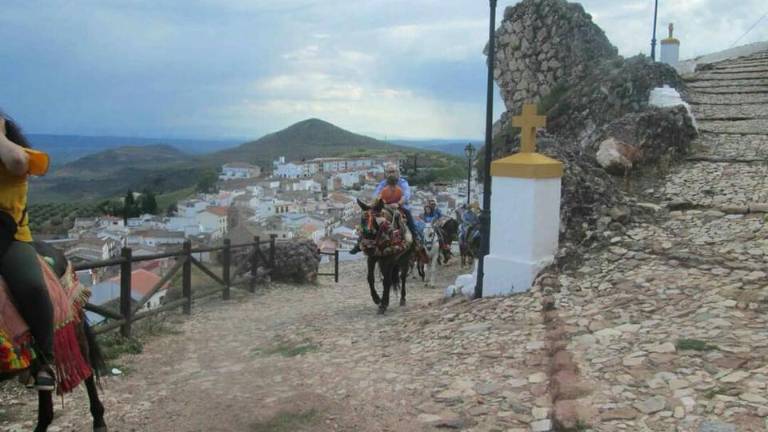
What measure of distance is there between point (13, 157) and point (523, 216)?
5216 millimetres

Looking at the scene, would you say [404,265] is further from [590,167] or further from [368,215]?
[590,167]

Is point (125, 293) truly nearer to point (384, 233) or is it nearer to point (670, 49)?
point (384, 233)

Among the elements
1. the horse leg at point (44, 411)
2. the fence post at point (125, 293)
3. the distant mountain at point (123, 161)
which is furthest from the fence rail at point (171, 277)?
the distant mountain at point (123, 161)

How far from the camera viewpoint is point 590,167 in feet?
29.1

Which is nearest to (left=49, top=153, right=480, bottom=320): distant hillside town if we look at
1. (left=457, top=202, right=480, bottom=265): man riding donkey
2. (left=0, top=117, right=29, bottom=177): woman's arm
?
(left=457, top=202, right=480, bottom=265): man riding donkey

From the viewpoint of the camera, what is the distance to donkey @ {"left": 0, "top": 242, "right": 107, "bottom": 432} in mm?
4328

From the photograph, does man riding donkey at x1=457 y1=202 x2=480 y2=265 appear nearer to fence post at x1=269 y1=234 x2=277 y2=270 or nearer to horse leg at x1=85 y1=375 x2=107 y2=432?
fence post at x1=269 y1=234 x2=277 y2=270

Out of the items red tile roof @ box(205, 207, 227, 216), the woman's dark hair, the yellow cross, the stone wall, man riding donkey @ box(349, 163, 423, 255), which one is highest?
the stone wall

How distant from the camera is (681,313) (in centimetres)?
521

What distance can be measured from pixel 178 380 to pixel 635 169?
7665 mm

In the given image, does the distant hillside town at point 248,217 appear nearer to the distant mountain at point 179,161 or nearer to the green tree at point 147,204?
the green tree at point 147,204

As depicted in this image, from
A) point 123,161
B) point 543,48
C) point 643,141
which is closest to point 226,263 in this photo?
point 643,141

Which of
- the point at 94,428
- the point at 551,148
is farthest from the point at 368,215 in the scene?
the point at 94,428

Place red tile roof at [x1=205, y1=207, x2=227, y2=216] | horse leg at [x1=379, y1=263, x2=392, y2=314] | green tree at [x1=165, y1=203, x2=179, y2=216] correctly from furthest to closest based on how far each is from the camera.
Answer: green tree at [x1=165, y1=203, x2=179, y2=216], red tile roof at [x1=205, y1=207, x2=227, y2=216], horse leg at [x1=379, y1=263, x2=392, y2=314]
